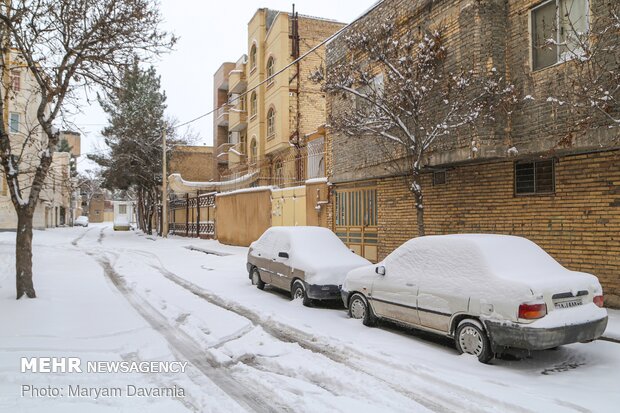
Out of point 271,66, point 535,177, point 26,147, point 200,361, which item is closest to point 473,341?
point 200,361

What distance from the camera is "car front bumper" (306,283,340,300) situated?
30.1 ft

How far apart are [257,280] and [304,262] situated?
Result: 255cm

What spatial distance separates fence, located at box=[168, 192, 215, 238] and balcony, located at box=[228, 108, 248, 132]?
5.76 metres

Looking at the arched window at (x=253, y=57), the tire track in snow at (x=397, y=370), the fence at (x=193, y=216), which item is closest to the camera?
the tire track in snow at (x=397, y=370)

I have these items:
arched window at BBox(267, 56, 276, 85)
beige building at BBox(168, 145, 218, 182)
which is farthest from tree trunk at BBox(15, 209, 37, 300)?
beige building at BBox(168, 145, 218, 182)

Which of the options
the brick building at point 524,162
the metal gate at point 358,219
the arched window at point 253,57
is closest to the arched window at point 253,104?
the arched window at point 253,57

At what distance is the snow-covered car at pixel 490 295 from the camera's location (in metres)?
5.51

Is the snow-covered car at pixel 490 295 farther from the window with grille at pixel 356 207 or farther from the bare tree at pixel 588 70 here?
the window with grille at pixel 356 207

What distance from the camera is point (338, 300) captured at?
375 inches

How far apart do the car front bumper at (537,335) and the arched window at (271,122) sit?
22.5m

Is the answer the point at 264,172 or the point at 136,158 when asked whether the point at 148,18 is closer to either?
the point at 264,172

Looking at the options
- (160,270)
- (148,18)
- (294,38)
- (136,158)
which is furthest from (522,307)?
(136,158)

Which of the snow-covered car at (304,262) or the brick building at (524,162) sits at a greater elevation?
the brick building at (524,162)

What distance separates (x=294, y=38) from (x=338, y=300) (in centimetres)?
2005
